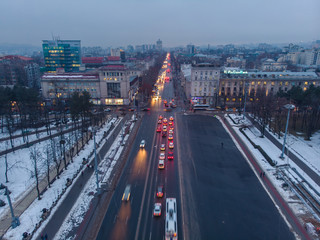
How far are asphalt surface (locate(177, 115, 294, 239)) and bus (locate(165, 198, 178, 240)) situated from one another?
6.14ft

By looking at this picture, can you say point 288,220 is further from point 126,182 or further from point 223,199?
point 126,182

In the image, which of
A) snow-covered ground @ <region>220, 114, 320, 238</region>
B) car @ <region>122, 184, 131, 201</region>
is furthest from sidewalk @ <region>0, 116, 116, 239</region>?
snow-covered ground @ <region>220, 114, 320, 238</region>

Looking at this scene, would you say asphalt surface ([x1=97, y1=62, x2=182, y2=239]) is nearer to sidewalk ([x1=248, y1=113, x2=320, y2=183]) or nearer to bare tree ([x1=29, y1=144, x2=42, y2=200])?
bare tree ([x1=29, y1=144, x2=42, y2=200])

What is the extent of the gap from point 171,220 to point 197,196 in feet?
26.7

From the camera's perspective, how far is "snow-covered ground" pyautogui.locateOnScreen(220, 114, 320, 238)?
3250 cm

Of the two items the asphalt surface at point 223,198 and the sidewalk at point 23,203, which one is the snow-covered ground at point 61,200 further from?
the asphalt surface at point 223,198

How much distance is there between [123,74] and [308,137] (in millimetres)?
72086

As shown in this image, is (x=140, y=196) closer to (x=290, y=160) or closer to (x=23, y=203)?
(x=23, y=203)

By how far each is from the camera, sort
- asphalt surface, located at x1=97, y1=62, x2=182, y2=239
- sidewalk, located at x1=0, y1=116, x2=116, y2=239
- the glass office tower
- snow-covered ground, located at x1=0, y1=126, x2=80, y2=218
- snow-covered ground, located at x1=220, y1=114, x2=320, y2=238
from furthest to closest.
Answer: the glass office tower < snow-covered ground, located at x1=0, y1=126, x2=80, y2=218 < snow-covered ground, located at x1=220, y1=114, x2=320, y2=238 < sidewalk, located at x1=0, y1=116, x2=116, y2=239 < asphalt surface, located at x1=97, y1=62, x2=182, y2=239

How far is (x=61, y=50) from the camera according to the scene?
184375mm

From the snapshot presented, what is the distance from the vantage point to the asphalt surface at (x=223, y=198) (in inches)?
1108

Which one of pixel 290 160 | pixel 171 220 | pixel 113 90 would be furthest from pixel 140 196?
pixel 113 90

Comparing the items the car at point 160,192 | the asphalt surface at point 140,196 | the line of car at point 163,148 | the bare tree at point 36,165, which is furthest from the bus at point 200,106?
the bare tree at point 36,165

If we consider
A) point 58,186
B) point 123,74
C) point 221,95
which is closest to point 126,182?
point 58,186
